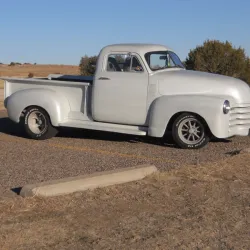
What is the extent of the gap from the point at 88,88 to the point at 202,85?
2452 mm

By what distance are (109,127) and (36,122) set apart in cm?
183

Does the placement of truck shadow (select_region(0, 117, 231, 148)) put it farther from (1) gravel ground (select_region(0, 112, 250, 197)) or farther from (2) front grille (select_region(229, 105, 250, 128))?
(2) front grille (select_region(229, 105, 250, 128))

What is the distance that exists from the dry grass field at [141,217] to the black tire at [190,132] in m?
2.59

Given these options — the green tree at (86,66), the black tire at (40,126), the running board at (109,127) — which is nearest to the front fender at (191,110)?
the running board at (109,127)

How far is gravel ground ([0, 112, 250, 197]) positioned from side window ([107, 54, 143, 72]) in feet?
5.09

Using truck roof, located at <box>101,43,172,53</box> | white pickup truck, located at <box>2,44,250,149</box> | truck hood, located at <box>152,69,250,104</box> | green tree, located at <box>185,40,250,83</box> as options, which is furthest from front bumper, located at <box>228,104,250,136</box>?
green tree, located at <box>185,40,250,83</box>

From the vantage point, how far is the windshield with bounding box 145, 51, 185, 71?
10901mm

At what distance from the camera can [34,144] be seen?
11.0 metres

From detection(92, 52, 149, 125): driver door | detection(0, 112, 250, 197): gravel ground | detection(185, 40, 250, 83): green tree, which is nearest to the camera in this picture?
detection(0, 112, 250, 197): gravel ground

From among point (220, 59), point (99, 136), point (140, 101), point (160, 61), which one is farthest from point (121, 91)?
point (220, 59)

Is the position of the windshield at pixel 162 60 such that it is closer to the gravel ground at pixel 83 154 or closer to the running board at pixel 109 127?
the running board at pixel 109 127

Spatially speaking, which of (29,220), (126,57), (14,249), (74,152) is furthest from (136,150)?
(14,249)

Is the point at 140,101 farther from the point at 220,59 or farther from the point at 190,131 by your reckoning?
the point at 220,59

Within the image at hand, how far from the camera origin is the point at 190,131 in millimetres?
10344
